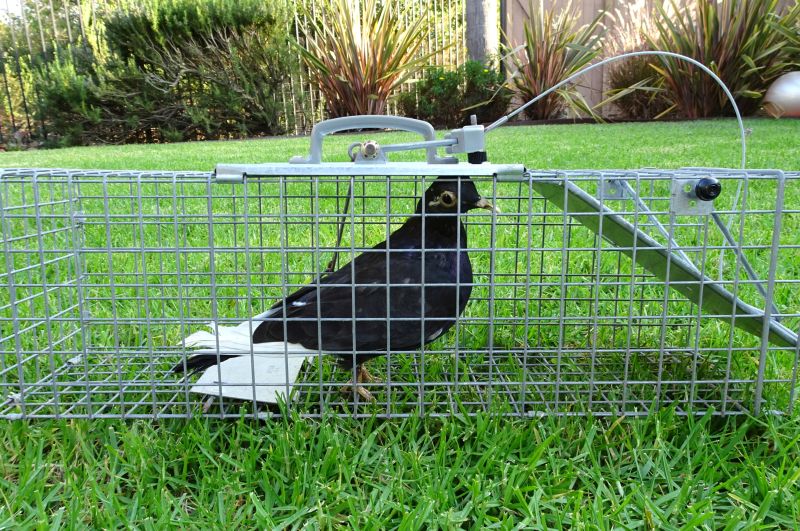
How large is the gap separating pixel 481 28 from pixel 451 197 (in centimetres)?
927

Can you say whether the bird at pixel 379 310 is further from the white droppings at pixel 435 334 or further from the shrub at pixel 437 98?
the shrub at pixel 437 98

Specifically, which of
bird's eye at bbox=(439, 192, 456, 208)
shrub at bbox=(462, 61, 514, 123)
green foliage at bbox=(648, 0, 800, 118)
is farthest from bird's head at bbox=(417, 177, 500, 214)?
shrub at bbox=(462, 61, 514, 123)

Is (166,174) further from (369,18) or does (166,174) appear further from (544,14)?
(544,14)

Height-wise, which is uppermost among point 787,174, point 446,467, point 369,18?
point 369,18

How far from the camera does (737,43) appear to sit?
8.20 m

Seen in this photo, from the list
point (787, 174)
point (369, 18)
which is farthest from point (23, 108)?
point (787, 174)

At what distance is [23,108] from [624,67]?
9552 mm

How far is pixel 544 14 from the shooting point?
9664mm

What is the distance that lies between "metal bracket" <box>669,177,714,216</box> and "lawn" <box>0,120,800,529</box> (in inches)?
18.6

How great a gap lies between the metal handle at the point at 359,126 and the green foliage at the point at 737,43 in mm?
7953

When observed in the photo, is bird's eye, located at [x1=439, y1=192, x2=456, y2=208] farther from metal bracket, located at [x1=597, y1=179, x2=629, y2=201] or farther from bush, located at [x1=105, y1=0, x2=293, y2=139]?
bush, located at [x1=105, y1=0, x2=293, y2=139]

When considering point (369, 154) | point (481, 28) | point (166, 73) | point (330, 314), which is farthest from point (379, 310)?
point (481, 28)

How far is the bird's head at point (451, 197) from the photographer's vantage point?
1504 mm

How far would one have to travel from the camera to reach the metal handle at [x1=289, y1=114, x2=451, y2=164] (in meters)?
1.34
